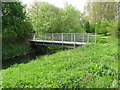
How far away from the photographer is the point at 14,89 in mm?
2684

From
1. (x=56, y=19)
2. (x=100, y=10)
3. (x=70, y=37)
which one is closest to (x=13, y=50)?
(x=70, y=37)

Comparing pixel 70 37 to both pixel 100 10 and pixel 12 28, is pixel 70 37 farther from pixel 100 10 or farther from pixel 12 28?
pixel 100 10

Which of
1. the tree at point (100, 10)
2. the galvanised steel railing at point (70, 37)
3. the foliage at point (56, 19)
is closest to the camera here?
the galvanised steel railing at point (70, 37)

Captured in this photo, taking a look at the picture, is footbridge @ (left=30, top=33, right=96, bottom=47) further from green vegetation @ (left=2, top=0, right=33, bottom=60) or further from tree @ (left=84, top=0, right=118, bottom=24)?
tree @ (left=84, top=0, right=118, bottom=24)

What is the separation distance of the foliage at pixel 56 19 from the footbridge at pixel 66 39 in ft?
10.5

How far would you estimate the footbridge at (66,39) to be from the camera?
9734 mm

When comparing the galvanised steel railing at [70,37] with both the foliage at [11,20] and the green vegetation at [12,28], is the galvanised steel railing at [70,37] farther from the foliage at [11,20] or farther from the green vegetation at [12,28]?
the foliage at [11,20]

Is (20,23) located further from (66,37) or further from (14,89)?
(14,89)

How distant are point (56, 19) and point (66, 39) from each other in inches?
247

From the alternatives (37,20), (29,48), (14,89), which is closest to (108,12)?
(37,20)

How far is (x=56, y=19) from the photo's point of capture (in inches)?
641

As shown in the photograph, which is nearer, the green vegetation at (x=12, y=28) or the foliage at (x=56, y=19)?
the green vegetation at (x=12, y=28)

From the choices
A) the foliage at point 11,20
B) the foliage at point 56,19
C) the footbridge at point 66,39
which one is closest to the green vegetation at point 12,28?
the foliage at point 11,20

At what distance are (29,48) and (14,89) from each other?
11.1m
